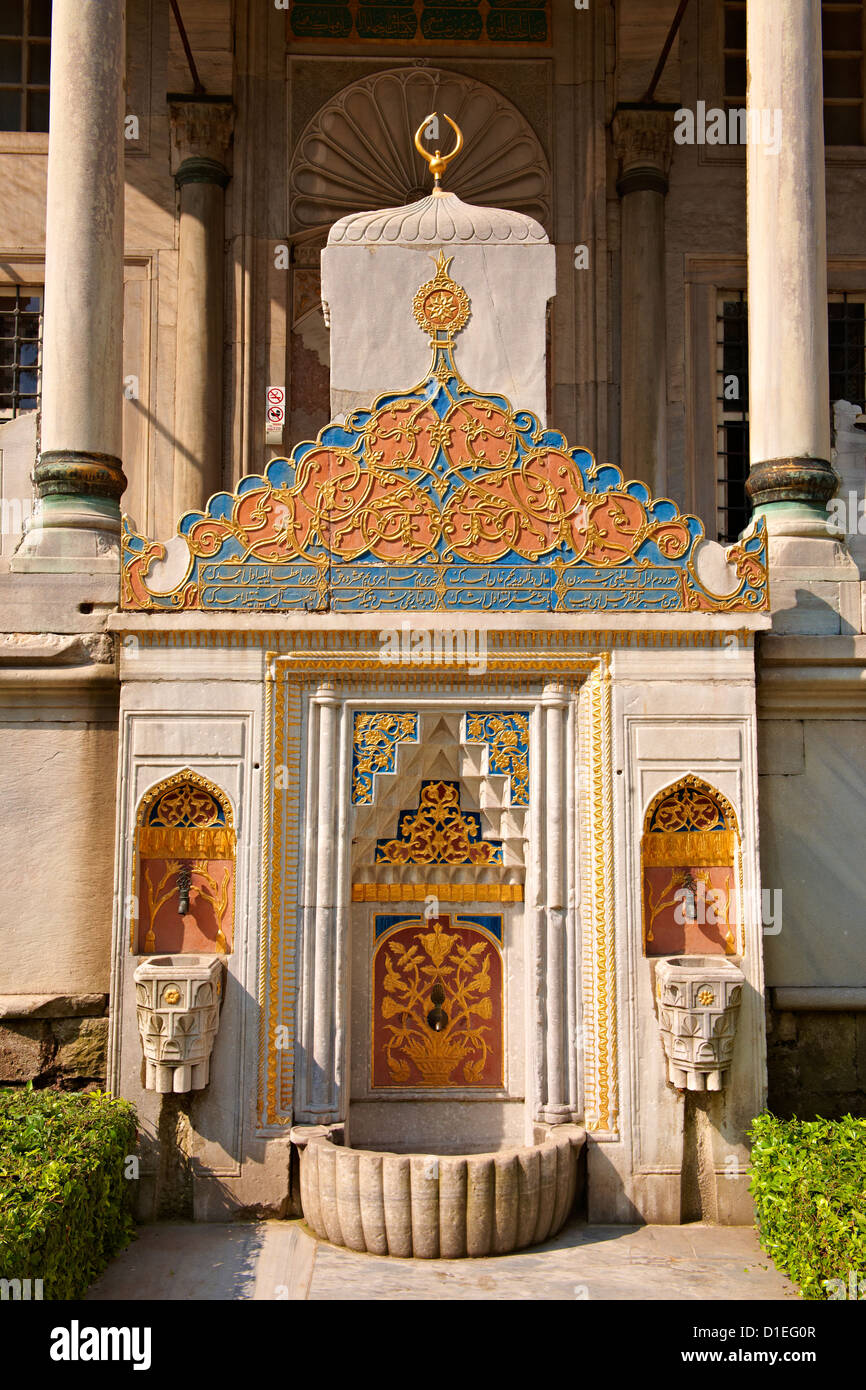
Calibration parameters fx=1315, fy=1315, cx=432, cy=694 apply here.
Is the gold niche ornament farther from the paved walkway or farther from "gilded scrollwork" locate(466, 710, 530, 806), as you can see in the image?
the paved walkway

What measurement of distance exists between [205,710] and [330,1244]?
286 centimetres

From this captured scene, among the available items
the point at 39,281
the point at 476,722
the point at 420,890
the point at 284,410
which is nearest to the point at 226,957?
the point at 420,890

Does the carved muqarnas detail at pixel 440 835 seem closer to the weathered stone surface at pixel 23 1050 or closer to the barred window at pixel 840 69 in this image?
the weathered stone surface at pixel 23 1050

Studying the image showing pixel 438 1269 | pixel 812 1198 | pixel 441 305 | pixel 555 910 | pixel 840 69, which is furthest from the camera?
pixel 840 69

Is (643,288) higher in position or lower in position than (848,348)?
higher

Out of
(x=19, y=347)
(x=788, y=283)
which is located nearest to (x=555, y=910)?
(x=788, y=283)

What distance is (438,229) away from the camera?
7.96 meters

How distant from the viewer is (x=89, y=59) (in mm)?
9086

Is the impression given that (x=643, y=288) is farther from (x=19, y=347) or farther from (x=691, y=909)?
(x=691, y=909)

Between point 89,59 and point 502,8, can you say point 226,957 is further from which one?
point 502,8

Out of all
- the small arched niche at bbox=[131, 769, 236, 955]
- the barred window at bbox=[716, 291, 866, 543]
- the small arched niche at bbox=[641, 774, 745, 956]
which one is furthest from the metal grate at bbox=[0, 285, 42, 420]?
the small arched niche at bbox=[641, 774, 745, 956]

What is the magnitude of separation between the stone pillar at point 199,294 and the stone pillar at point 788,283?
5916mm

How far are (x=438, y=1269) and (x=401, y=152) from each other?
1112 cm

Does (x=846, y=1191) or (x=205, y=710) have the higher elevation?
(x=205, y=710)
